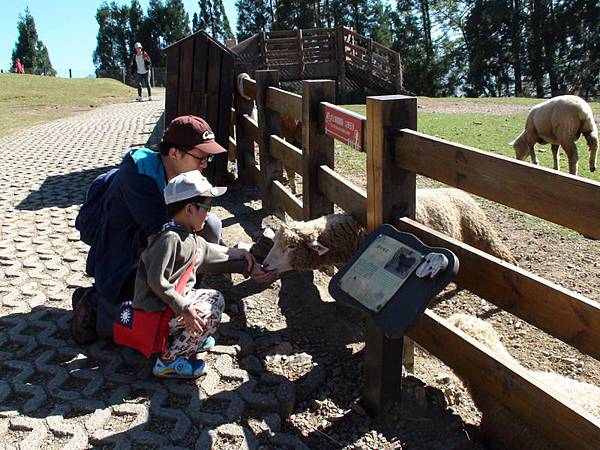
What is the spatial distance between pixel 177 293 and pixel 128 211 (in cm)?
76

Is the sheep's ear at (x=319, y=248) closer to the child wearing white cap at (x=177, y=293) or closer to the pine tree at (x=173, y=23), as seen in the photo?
the child wearing white cap at (x=177, y=293)

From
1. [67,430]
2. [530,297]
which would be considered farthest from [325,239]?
[67,430]

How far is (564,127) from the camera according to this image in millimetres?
8438

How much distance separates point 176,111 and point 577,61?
1597 inches

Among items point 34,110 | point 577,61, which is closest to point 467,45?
point 577,61

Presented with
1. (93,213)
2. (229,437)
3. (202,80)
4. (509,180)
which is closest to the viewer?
(509,180)

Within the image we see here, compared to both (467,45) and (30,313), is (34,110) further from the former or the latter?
(467,45)

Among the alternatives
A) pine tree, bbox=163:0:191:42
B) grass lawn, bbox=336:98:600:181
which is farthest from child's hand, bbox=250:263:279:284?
pine tree, bbox=163:0:191:42

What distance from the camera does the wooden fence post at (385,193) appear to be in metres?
2.95

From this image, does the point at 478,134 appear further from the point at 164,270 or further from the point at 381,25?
the point at 381,25

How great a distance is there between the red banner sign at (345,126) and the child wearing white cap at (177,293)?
2.76 feet

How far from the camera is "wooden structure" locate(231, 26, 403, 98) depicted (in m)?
23.1

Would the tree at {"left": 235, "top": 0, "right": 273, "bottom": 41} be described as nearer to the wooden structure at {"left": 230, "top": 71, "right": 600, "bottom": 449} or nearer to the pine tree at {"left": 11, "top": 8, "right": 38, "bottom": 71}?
the pine tree at {"left": 11, "top": 8, "right": 38, "bottom": 71}

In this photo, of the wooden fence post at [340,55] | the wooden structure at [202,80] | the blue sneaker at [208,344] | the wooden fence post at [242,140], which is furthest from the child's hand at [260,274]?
the wooden fence post at [340,55]
